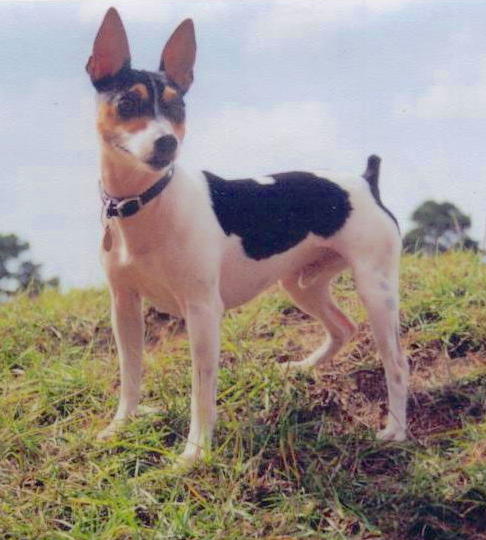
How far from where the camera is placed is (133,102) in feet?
11.5

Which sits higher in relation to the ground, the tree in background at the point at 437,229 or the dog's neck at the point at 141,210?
the dog's neck at the point at 141,210

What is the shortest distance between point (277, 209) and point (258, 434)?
1.16 metres

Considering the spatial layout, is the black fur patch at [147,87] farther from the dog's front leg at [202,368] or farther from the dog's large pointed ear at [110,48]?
the dog's front leg at [202,368]

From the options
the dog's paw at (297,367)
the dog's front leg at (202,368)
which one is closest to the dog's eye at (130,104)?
the dog's front leg at (202,368)

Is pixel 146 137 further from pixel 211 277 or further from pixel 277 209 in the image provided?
pixel 277 209

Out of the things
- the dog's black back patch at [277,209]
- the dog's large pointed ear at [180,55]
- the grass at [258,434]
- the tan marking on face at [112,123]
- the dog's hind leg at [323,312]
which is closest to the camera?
the grass at [258,434]

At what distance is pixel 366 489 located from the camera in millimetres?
3562

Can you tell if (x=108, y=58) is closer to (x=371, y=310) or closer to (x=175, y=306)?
(x=175, y=306)

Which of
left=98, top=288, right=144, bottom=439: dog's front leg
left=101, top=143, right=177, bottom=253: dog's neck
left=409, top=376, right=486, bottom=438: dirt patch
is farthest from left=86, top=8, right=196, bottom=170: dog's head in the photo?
left=409, top=376, right=486, bottom=438: dirt patch

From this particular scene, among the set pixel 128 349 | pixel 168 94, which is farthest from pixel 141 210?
pixel 128 349

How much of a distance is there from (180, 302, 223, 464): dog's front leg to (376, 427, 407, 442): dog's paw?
0.90m

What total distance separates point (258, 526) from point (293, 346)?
1899 mm

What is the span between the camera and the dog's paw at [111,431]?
405 centimetres

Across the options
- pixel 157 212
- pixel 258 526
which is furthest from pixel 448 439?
pixel 157 212
